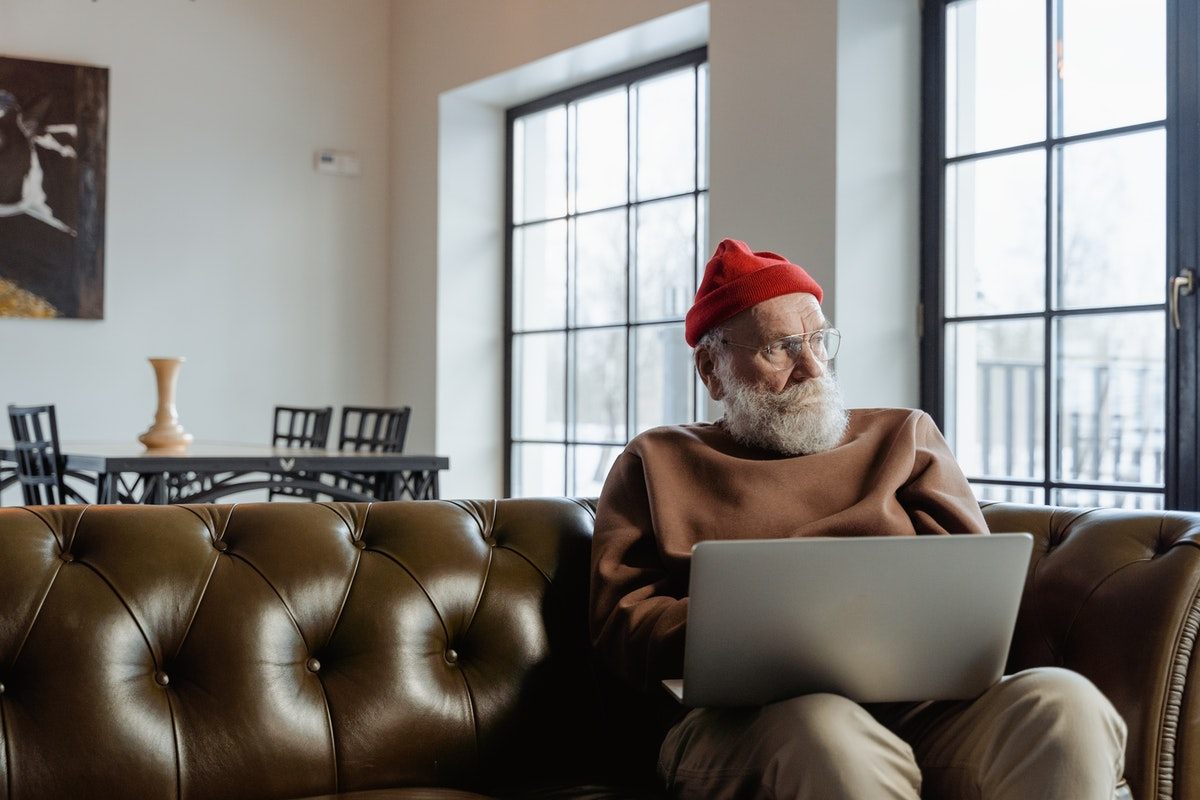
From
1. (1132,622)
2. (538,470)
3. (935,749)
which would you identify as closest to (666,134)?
(538,470)

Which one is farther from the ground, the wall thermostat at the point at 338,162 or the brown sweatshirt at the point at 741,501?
the wall thermostat at the point at 338,162

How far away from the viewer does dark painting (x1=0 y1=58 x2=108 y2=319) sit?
17.8 ft

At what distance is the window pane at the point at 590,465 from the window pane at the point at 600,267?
570mm

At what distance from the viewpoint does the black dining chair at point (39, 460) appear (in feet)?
13.2

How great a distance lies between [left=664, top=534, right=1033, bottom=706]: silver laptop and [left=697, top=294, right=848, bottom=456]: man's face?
522mm

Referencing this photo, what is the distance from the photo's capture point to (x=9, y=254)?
542 cm

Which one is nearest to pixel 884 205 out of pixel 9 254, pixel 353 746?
pixel 353 746

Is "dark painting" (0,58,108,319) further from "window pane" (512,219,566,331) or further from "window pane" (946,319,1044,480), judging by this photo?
"window pane" (946,319,1044,480)

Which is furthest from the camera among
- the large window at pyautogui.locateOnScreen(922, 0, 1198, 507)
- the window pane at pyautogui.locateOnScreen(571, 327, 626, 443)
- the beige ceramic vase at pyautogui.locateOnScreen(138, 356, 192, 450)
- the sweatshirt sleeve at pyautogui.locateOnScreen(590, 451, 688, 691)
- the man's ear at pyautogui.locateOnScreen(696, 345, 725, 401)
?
the window pane at pyautogui.locateOnScreen(571, 327, 626, 443)

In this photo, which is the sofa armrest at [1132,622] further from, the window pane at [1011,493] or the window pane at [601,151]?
the window pane at [601,151]

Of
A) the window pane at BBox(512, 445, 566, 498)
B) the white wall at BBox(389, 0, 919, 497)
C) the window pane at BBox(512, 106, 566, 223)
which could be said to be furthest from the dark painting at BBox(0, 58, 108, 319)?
the window pane at BBox(512, 445, 566, 498)

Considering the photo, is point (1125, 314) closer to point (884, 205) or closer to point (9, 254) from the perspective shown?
point (884, 205)

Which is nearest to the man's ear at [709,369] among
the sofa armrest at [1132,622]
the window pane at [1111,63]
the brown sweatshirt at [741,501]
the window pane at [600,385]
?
the brown sweatshirt at [741,501]

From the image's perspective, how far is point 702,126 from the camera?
488cm
